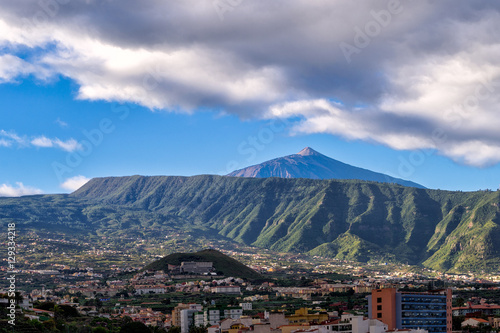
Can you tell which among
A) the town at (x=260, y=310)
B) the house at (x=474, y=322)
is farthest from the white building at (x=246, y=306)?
the house at (x=474, y=322)

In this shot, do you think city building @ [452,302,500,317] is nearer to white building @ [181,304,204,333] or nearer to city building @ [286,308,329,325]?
city building @ [286,308,329,325]

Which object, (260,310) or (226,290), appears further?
Answer: (226,290)

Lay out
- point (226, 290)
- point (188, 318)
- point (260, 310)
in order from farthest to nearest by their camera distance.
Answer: point (226, 290) < point (260, 310) < point (188, 318)

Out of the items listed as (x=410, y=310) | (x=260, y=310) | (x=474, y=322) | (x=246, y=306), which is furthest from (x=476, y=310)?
(x=410, y=310)

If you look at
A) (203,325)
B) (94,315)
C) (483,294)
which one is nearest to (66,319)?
(94,315)

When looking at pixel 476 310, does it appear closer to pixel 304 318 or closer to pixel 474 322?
pixel 474 322

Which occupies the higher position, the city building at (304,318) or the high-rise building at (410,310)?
the high-rise building at (410,310)

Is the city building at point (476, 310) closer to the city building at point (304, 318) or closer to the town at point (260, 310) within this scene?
the town at point (260, 310)

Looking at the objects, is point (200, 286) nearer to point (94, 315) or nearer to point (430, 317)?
point (94, 315)

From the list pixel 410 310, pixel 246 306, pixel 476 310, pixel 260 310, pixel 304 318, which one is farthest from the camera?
pixel 246 306
